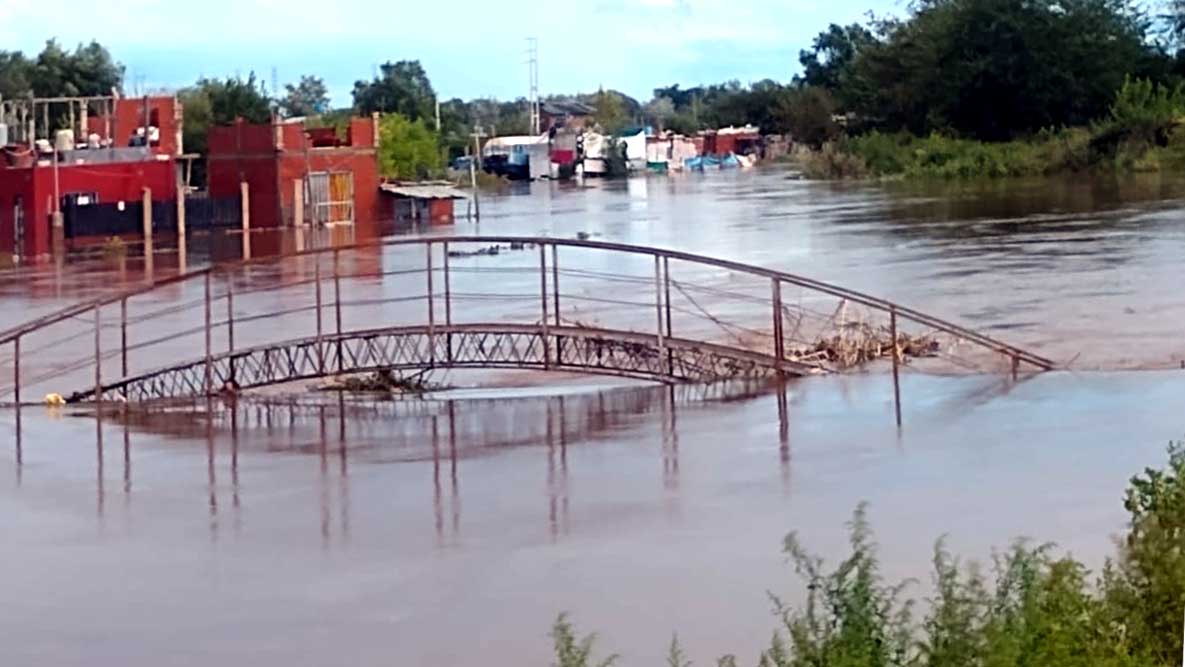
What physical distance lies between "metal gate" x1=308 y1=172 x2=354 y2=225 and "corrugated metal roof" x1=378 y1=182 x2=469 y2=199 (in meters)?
1.90

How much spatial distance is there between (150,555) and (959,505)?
17.9 ft

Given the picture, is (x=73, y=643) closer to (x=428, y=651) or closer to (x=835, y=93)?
(x=428, y=651)

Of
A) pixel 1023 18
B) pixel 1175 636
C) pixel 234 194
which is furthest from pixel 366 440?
pixel 1023 18

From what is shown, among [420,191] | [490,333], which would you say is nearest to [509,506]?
[490,333]

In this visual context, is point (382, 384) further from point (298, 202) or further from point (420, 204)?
point (420, 204)

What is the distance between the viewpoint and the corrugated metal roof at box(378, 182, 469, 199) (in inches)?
2569

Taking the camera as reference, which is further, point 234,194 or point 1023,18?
point 1023,18

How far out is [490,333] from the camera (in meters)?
21.0

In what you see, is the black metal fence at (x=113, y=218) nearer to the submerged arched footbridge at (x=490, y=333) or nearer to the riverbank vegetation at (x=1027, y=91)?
the submerged arched footbridge at (x=490, y=333)

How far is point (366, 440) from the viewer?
18.7 m

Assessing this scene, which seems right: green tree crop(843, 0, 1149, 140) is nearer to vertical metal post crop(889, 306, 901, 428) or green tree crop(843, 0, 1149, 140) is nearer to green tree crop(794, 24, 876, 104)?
green tree crop(794, 24, 876, 104)

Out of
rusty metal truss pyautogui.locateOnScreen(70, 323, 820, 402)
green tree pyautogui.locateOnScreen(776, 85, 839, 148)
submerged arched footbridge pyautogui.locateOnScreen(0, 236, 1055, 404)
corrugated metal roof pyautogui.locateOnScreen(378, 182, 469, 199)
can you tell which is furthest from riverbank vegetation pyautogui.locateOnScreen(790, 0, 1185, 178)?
rusty metal truss pyautogui.locateOnScreen(70, 323, 820, 402)

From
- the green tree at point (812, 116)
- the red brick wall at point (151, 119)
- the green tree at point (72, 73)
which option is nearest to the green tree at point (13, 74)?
the green tree at point (72, 73)

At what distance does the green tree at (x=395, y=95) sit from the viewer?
396 ft
